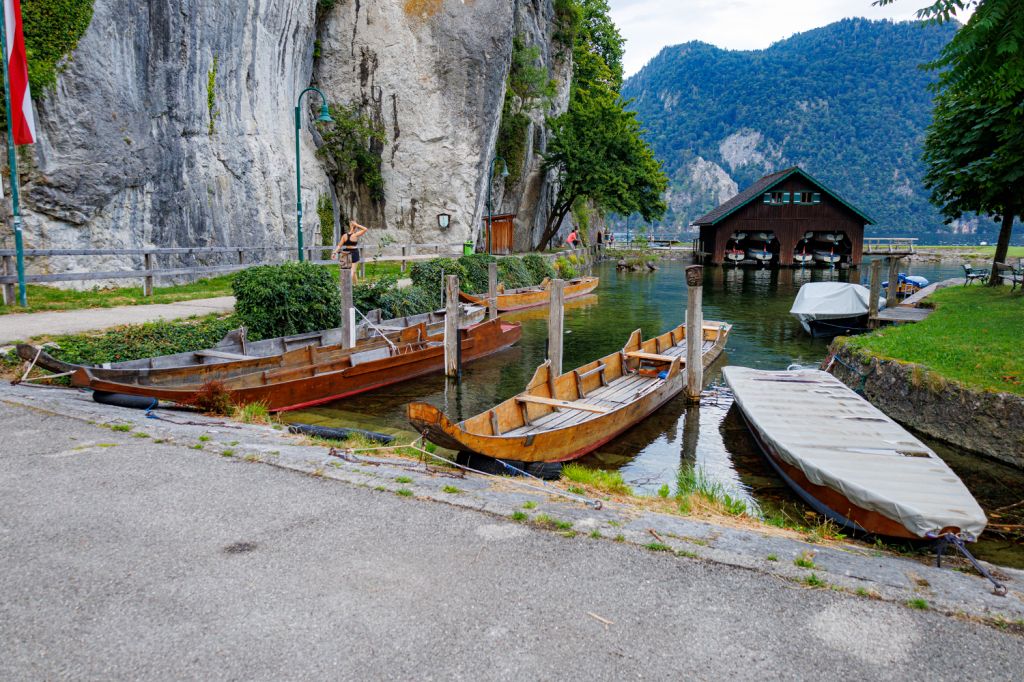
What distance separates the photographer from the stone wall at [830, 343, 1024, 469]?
10484mm

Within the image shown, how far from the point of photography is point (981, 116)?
2173 cm

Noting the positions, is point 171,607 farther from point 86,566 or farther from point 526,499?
point 526,499

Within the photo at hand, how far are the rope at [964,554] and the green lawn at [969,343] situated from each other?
19.4 ft

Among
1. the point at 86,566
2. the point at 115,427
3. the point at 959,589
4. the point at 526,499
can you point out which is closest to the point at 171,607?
the point at 86,566

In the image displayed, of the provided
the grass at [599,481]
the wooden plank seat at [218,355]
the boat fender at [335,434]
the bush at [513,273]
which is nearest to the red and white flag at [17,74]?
the wooden plank seat at [218,355]

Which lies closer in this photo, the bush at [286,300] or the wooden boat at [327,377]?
the wooden boat at [327,377]

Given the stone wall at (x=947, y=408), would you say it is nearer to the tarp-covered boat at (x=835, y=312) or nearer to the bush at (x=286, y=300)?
the tarp-covered boat at (x=835, y=312)

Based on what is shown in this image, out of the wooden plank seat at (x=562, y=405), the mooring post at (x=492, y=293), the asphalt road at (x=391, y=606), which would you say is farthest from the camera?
the mooring post at (x=492, y=293)

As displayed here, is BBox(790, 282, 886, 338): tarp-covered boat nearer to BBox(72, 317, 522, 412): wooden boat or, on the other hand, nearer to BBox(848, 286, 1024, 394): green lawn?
BBox(848, 286, 1024, 394): green lawn

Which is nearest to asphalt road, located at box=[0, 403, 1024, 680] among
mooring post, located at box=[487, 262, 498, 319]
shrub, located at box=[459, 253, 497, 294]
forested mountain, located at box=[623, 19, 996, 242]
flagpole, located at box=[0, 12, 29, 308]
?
flagpole, located at box=[0, 12, 29, 308]

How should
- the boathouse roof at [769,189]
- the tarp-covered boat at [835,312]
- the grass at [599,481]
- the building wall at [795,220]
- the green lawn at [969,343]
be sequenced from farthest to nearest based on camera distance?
the building wall at [795,220], the boathouse roof at [769,189], the tarp-covered boat at [835,312], the green lawn at [969,343], the grass at [599,481]

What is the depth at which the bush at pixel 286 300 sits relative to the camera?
51.1 ft

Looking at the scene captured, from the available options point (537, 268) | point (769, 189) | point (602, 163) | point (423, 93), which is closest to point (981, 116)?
point (537, 268)

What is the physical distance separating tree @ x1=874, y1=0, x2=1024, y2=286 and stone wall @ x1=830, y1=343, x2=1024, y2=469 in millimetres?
4893
